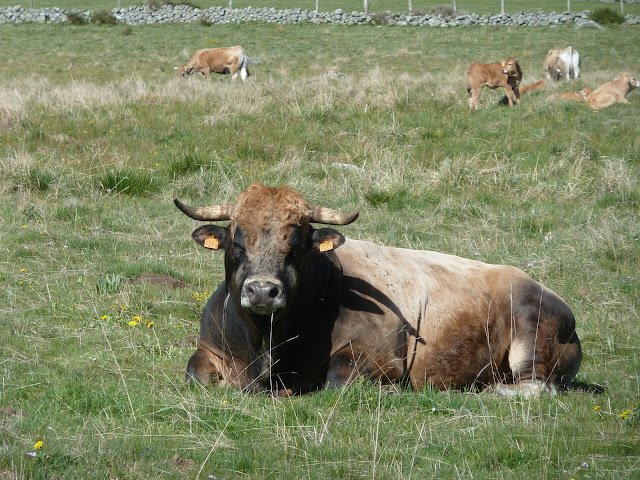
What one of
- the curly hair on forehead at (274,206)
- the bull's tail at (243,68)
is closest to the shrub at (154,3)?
the bull's tail at (243,68)

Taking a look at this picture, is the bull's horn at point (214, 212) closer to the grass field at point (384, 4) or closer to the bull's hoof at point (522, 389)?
the bull's hoof at point (522, 389)

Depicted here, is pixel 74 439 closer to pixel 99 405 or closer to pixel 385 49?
pixel 99 405

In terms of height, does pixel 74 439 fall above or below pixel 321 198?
above

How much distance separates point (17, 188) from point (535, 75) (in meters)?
21.0

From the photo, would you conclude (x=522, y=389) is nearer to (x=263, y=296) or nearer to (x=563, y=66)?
(x=263, y=296)

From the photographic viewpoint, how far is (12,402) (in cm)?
501

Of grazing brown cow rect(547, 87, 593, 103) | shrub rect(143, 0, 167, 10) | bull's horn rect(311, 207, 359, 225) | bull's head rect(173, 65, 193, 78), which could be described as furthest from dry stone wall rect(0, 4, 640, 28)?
bull's horn rect(311, 207, 359, 225)

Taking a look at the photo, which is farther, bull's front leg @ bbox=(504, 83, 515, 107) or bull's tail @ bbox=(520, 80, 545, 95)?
bull's tail @ bbox=(520, 80, 545, 95)

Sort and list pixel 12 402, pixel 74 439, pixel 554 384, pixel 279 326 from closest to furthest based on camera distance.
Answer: pixel 74 439 → pixel 12 402 → pixel 279 326 → pixel 554 384

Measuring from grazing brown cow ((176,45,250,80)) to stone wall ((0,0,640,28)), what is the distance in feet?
66.1

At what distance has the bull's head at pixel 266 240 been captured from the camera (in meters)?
5.17

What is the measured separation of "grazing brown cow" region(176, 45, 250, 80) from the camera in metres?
31.0

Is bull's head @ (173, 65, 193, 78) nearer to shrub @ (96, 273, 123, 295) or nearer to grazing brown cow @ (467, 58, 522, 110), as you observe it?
grazing brown cow @ (467, 58, 522, 110)

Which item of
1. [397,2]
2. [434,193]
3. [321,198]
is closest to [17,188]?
[321,198]
